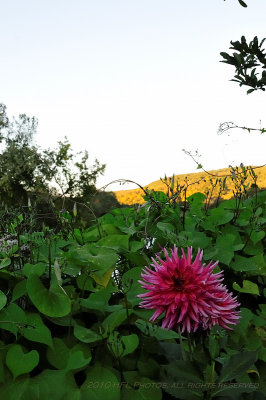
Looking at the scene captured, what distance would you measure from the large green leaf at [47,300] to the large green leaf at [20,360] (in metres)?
0.14

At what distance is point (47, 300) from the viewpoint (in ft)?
4.75

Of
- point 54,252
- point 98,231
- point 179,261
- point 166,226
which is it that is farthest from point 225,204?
point 179,261

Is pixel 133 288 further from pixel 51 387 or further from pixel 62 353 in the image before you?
pixel 51 387

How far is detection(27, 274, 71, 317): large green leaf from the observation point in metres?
1.42

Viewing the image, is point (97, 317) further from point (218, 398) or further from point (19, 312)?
point (218, 398)

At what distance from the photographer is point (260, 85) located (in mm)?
2945

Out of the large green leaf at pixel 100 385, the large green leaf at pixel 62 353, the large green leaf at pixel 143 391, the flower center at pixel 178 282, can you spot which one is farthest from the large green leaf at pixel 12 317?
the flower center at pixel 178 282

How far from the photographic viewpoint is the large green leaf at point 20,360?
130 centimetres

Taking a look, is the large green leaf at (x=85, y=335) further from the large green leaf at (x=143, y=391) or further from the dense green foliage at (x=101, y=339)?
the large green leaf at (x=143, y=391)

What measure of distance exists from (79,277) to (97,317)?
0.16m

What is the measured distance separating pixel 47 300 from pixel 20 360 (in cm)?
20

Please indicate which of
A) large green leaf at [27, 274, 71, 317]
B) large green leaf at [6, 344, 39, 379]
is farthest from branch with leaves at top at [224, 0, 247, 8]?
large green leaf at [6, 344, 39, 379]

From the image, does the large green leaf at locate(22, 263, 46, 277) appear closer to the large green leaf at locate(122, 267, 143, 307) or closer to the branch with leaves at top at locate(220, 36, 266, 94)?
the large green leaf at locate(122, 267, 143, 307)

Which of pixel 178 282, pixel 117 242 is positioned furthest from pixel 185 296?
pixel 117 242
